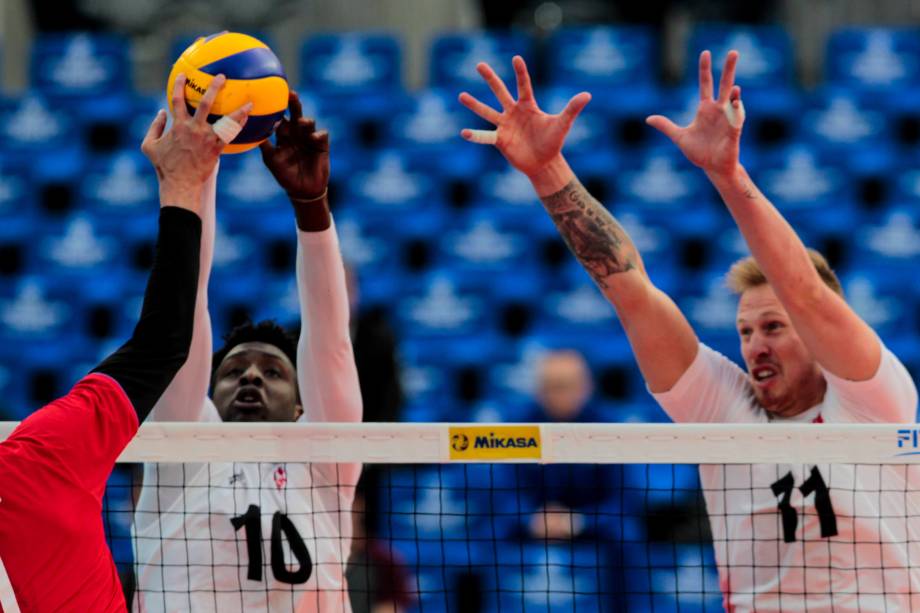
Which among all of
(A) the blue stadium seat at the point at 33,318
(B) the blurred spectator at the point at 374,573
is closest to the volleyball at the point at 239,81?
(B) the blurred spectator at the point at 374,573

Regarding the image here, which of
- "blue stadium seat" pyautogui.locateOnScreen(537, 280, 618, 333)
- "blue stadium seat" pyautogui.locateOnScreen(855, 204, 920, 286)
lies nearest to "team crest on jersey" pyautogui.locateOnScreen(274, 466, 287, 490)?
"blue stadium seat" pyautogui.locateOnScreen(537, 280, 618, 333)

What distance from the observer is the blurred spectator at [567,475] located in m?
5.96

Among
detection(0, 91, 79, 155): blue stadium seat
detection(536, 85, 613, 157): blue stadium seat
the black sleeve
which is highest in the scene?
detection(0, 91, 79, 155): blue stadium seat

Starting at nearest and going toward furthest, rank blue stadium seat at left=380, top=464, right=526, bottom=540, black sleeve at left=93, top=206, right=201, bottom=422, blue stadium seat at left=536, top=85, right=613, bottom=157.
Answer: black sleeve at left=93, top=206, right=201, bottom=422 → blue stadium seat at left=380, top=464, right=526, bottom=540 → blue stadium seat at left=536, top=85, right=613, bottom=157

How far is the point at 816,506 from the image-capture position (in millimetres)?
3721

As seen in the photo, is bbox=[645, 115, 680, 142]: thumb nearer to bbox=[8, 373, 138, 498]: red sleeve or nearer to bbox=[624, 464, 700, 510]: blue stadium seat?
bbox=[8, 373, 138, 498]: red sleeve

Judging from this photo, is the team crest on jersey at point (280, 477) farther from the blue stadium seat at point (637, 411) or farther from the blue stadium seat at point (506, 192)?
the blue stadium seat at point (506, 192)

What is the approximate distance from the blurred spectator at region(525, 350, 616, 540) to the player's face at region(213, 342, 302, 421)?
1966 mm

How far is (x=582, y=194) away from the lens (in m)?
4.05

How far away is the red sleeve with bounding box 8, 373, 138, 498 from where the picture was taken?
2830 millimetres

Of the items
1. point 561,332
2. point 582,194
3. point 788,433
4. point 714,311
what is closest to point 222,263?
point 561,332

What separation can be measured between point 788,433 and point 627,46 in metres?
7.22

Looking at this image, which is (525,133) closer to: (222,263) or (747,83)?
(222,263)

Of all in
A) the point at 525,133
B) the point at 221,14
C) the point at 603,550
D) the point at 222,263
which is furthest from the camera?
the point at 221,14
